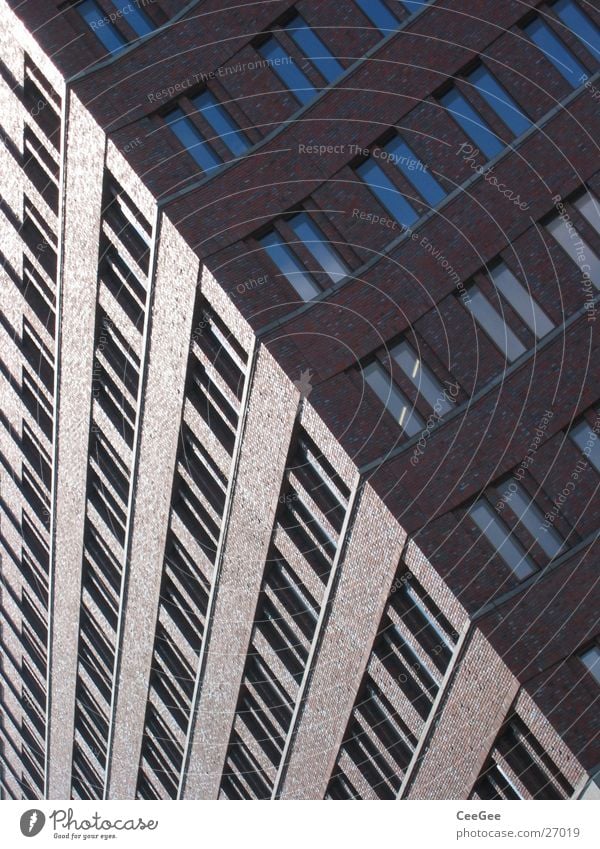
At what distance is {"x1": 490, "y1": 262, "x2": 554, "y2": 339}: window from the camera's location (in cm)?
3391

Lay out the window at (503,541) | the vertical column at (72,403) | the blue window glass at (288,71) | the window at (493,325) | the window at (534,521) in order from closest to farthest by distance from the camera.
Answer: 1. the window at (503,541)
2. the window at (534,521)
3. the window at (493,325)
4. the blue window glass at (288,71)
5. the vertical column at (72,403)

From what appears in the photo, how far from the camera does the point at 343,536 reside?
114 ft

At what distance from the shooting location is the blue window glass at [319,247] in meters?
34.4

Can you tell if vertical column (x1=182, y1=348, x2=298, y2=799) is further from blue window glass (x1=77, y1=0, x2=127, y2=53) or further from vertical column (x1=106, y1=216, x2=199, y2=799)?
blue window glass (x1=77, y1=0, x2=127, y2=53)

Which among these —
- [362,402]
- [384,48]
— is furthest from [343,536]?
[384,48]

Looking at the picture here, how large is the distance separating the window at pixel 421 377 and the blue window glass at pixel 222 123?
6.59 meters

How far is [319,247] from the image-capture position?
114ft

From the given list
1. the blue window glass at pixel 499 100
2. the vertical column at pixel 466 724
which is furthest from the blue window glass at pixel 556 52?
the vertical column at pixel 466 724

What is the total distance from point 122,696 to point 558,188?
2703 centimetres

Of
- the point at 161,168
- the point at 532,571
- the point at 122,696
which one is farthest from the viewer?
the point at 122,696

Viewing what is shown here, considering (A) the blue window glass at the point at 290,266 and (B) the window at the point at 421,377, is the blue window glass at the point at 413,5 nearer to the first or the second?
(A) the blue window glass at the point at 290,266

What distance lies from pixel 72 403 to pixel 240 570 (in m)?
9.86

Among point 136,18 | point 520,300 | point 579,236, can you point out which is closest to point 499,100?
point 579,236

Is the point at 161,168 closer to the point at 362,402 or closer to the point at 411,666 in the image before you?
the point at 362,402
